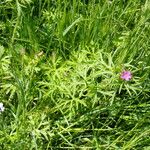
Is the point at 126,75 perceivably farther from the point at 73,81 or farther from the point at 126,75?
the point at 73,81

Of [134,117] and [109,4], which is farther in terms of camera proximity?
[109,4]

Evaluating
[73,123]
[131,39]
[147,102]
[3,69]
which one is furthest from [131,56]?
[3,69]

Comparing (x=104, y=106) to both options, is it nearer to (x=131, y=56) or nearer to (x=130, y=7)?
(x=131, y=56)

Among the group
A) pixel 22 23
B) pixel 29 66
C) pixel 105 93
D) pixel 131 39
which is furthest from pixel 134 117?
pixel 22 23

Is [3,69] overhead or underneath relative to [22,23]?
underneath

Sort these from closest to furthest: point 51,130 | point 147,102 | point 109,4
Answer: point 51,130
point 147,102
point 109,4

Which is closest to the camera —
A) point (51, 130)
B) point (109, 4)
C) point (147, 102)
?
point (51, 130)

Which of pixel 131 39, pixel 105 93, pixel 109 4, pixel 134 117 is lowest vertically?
pixel 134 117
